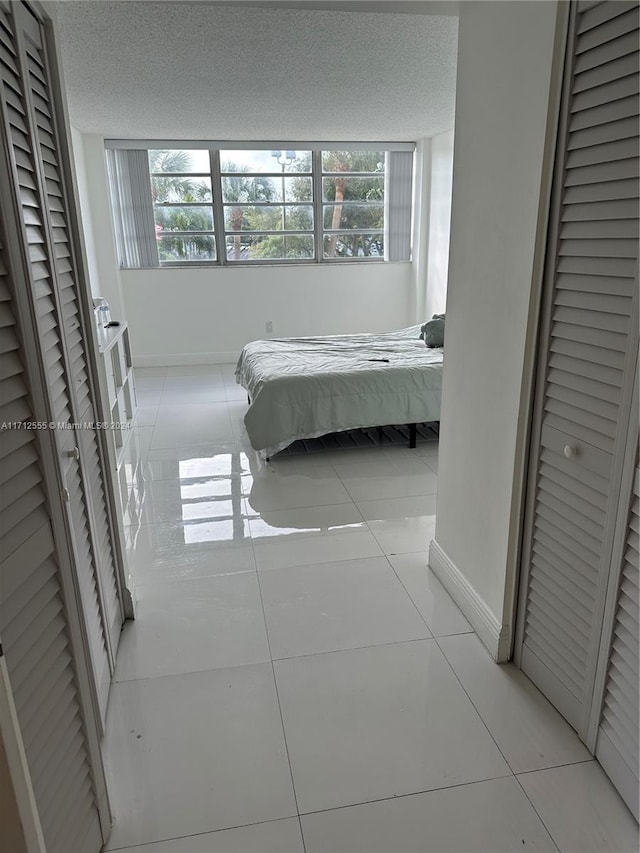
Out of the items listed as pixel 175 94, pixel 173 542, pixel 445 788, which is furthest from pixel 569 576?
pixel 175 94

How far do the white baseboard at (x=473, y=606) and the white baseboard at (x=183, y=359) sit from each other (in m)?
4.58

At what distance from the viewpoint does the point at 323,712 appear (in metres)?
1.82

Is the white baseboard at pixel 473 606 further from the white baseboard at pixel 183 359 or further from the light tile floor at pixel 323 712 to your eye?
the white baseboard at pixel 183 359

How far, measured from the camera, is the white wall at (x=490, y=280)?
1.68 m

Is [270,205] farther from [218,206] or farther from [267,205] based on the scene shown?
[218,206]

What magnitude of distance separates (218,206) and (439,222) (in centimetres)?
236

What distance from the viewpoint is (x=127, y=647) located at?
2.13 metres

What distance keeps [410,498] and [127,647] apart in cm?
172

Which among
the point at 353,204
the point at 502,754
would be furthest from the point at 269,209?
the point at 502,754

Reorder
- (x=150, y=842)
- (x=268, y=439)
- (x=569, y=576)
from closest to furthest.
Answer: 1. (x=150, y=842)
2. (x=569, y=576)
3. (x=268, y=439)

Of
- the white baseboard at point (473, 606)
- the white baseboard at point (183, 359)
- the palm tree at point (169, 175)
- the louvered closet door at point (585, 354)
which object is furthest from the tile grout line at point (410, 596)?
the palm tree at point (169, 175)

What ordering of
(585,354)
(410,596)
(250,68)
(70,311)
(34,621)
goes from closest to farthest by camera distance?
(34,621)
(585,354)
(70,311)
(410,596)
(250,68)

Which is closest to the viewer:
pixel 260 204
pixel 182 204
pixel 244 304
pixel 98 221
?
pixel 98 221

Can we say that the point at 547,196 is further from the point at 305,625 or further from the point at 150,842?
the point at 150,842
